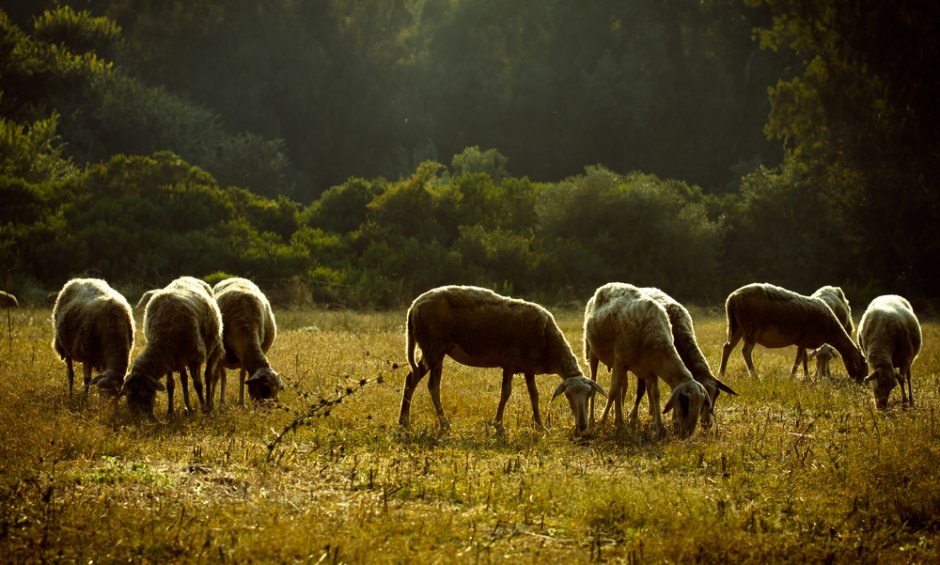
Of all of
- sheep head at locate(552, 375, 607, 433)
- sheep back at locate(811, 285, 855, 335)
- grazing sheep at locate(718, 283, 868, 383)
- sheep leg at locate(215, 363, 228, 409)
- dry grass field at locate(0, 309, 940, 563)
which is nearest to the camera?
dry grass field at locate(0, 309, 940, 563)

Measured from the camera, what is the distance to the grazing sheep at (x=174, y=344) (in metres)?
9.50

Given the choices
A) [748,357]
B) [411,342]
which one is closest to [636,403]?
[411,342]

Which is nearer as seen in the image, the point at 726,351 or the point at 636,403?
the point at 636,403

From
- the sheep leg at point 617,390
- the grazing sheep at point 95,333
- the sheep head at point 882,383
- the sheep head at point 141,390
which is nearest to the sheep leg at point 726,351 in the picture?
the sheep head at point 882,383

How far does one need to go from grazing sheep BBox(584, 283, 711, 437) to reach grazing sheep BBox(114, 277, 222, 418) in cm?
440

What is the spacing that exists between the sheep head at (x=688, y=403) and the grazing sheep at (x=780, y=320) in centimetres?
521

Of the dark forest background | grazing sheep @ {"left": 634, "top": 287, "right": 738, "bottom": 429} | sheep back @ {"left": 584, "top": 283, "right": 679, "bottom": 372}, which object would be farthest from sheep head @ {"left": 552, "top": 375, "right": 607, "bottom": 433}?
the dark forest background

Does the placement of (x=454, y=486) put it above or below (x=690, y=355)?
below

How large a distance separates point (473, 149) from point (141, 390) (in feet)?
121

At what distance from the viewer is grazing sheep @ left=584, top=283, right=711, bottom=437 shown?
30.1 ft

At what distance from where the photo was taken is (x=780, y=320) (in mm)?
14164

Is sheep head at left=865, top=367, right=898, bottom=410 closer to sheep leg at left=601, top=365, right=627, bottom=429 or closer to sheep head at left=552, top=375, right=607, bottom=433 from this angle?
sheep leg at left=601, top=365, right=627, bottom=429

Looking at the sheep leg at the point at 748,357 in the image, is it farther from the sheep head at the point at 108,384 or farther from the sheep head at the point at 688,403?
the sheep head at the point at 108,384

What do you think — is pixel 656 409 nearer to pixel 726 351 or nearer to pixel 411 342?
pixel 411 342
